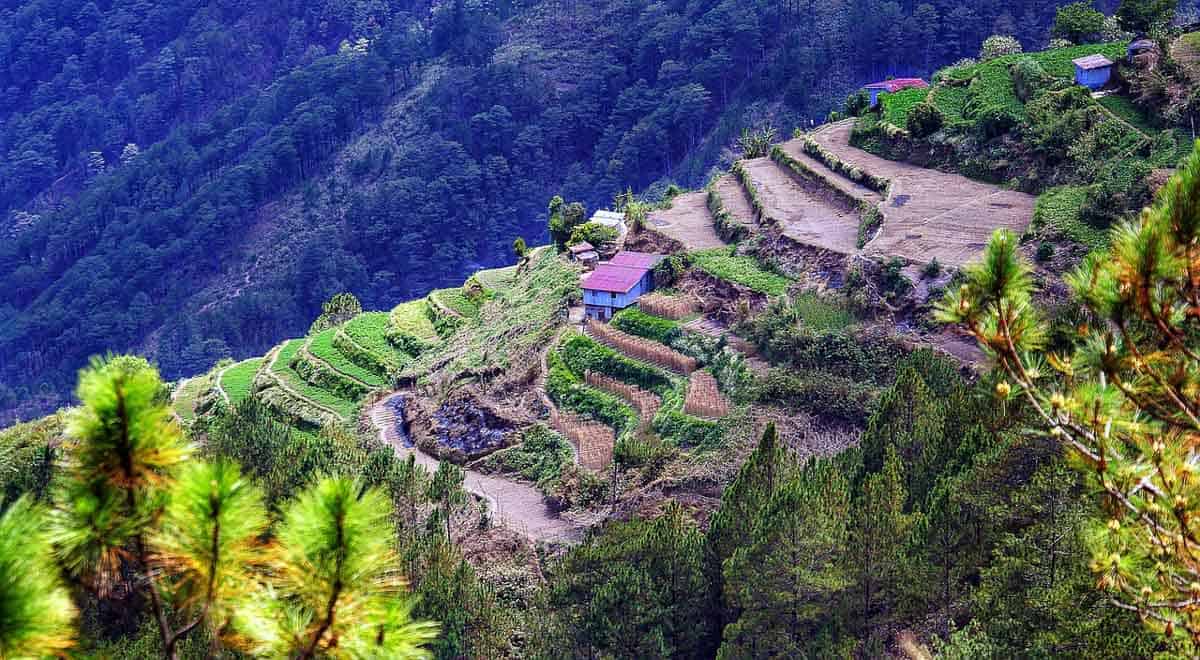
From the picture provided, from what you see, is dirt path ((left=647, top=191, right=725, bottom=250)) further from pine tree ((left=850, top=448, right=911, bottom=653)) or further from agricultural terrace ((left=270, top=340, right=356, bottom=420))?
pine tree ((left=850, top=448, right=911, bottom=653))

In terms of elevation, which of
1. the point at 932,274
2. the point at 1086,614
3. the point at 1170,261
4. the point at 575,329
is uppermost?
the point at 1170,261

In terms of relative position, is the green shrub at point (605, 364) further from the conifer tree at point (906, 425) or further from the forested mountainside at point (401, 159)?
the forested mountainside at point (401, 159)

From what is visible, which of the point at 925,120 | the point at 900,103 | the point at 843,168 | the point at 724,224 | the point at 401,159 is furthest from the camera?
the point at 401,159

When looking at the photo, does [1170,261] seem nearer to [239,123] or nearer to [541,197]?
[541,197]

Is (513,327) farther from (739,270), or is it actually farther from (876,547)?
(876,547)

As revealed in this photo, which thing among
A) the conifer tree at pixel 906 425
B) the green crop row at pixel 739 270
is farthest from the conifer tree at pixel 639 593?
the green crop row at pixel 739 270

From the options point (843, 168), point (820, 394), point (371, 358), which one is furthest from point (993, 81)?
point (371, 358)

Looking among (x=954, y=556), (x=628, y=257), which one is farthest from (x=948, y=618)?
(x=628, y=257)
